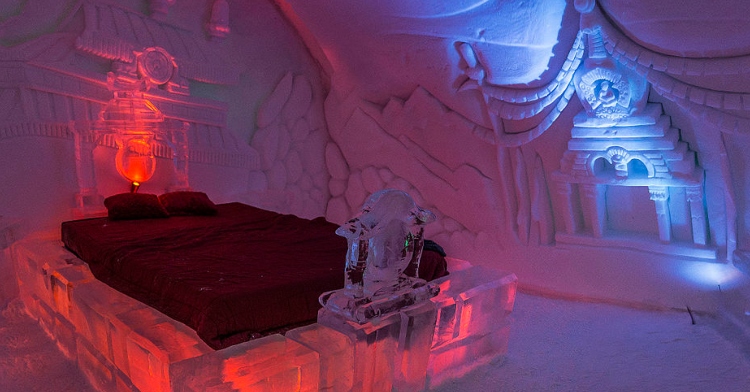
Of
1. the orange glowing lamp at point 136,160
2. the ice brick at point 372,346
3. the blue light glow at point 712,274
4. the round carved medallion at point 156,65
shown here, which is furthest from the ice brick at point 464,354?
the round carved medallion at point 156,65

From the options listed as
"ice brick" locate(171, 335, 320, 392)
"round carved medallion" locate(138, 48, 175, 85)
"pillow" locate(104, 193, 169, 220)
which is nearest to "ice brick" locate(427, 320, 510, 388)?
"ice brick" locate(171, 335, 320, 392)

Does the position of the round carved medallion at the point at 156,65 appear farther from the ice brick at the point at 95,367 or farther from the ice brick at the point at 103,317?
the ice brick at the point at 95,367

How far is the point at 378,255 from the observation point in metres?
2.17

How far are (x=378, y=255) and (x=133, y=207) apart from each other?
2677mm

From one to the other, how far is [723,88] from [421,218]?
222 cm

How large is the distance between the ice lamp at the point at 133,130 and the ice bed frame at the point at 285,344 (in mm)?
1289

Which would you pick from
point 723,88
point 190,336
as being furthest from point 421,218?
point 723,88

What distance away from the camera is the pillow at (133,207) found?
396 centimetres

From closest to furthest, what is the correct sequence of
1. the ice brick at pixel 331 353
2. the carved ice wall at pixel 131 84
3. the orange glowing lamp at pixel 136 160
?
the ice brick at pixel 331 353 < the carved ice wall at pixel 131 84 < the orange glowing lamp at pixel 136 160

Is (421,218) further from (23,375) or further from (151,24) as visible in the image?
(151,24)

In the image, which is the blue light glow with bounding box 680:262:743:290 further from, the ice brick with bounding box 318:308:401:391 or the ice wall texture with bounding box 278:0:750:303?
the ice brick with bounding box 318:308:401:391

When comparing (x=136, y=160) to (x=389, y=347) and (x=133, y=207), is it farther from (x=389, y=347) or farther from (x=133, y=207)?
(x=389, y=347)

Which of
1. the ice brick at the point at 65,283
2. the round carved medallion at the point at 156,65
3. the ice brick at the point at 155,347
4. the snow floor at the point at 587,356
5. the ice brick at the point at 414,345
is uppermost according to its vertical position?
the round carved medallion at the point at 156,65

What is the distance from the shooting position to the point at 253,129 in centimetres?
539
